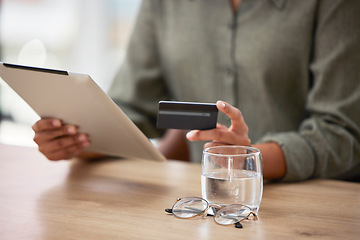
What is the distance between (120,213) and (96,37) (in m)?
2.47

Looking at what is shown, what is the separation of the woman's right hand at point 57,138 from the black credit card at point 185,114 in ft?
0.87

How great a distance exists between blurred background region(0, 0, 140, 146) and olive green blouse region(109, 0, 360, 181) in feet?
5.37

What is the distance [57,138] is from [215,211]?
0.45m

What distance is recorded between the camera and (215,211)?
26.9 inches

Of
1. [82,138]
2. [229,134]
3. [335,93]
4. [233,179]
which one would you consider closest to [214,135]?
[229,134]

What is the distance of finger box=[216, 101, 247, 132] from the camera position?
0.77 metres

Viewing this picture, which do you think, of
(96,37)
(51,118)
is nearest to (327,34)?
(51,118)

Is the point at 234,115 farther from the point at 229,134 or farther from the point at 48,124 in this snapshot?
the point at 48,124

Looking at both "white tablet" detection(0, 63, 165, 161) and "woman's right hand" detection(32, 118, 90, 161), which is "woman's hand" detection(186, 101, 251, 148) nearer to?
"white tablet" detection(0, 63, 165, 161)

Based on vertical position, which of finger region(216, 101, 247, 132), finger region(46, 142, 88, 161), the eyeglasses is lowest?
the eyeglasses

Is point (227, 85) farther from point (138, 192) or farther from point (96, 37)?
point (96, 37)

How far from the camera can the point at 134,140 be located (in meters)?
0.89

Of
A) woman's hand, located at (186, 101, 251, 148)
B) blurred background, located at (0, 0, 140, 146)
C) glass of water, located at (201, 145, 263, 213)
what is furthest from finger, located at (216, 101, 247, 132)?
blurred background, located at (0, 0, 140, 146)

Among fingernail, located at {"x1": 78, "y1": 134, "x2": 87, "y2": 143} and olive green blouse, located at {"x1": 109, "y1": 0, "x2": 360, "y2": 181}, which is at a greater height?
olive green blouse, located at {"x1": 109, "y1": 0, "x2": 360, "y2": 181}
